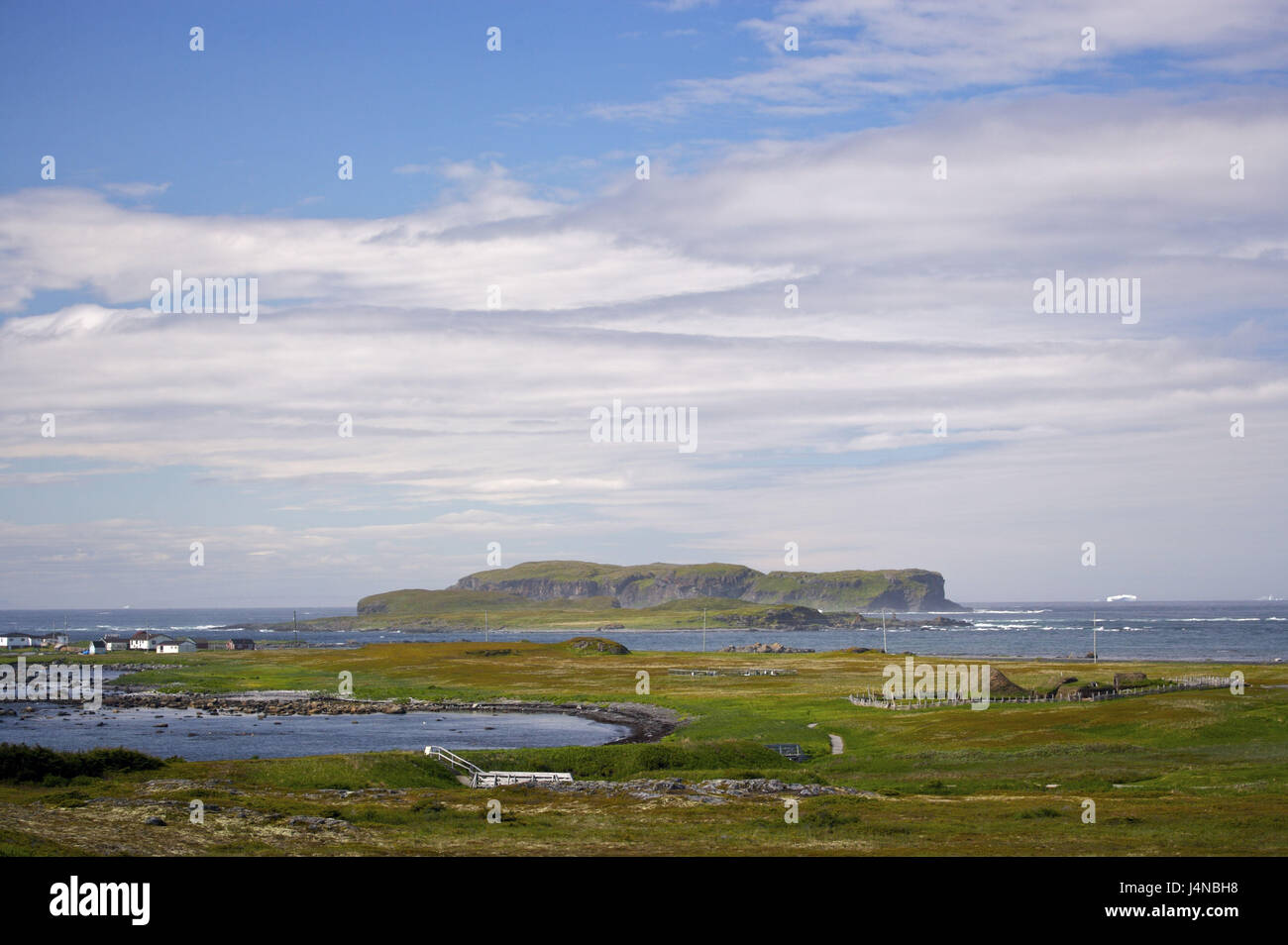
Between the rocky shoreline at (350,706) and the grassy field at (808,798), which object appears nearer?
the grassy field at (808,798)

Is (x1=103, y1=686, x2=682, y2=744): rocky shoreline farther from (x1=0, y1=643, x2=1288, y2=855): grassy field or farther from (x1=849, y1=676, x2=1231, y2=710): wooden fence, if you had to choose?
(x1=849, y1=676, x2=1231, y2=710): wooden fence

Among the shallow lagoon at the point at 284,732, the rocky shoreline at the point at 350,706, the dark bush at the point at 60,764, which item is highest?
the dark bush at the point at 60,764

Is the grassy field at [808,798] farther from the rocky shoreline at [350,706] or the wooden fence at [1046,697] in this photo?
the rocky shoreline at [350,706]

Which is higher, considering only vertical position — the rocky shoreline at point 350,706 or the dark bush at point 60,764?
the dark bush at point 60,764

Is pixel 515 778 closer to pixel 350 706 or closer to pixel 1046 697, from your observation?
pixel 1046 697

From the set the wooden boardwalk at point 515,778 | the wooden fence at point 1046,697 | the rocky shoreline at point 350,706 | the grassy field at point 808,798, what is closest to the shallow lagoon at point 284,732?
the rocky shoreline at point 350,706

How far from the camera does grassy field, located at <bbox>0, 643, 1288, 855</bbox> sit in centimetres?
3666

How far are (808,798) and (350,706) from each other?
83.0 metres

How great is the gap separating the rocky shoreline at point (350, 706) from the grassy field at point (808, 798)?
13.1 metres

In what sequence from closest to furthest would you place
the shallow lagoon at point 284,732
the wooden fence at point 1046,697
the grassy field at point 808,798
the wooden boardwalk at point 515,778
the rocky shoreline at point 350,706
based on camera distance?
the grassy field at point 808,798
the wooden boardwalk at point 515,778
the shallow lagoon at point 284,732
the wooden fence at point 1046,697
the rocky shoreline at point 350,706

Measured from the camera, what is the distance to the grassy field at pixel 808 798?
120 feet

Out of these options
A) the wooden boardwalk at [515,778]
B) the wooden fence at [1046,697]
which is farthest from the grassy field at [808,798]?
the wooden fence at [1046,697]

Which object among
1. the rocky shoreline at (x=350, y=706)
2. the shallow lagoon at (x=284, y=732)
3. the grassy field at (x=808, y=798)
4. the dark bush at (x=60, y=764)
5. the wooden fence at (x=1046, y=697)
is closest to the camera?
the grassy field at (x=808, y=798)
